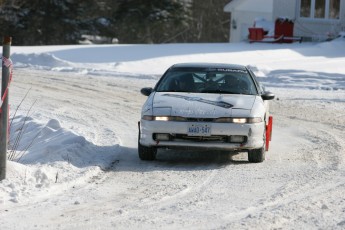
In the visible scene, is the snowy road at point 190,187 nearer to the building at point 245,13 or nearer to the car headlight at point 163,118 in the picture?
the car headlight at point 163,118

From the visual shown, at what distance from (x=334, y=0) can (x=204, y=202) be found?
29077 mm

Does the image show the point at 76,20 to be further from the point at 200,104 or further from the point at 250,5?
the point at 200,104

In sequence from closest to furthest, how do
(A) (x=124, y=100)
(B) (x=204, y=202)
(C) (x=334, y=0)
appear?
(B) (x=204, y=202) → (A) (x=124, y=100) → (C) (x=334, y=0)

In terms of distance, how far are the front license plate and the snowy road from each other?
→ 0.46 meters

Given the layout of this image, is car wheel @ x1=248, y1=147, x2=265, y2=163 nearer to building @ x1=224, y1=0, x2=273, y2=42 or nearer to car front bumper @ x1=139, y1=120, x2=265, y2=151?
car front bumper @ x1=139, y1=120, x2=265, y2=151

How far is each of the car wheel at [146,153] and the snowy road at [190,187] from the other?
0.10 m

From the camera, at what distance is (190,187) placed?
28.7ft

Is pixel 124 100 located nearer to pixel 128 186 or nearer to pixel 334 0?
pixel 128 186

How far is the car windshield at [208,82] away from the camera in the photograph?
11.4 metres

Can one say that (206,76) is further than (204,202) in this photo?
Yes

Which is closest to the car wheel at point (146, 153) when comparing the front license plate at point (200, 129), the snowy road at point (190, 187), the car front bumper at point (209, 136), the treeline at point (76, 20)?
the snowy road at point (190, 187)

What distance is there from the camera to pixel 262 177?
9.48 meters

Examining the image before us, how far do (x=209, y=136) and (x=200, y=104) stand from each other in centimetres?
52

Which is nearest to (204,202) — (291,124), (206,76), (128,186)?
(128,186)
